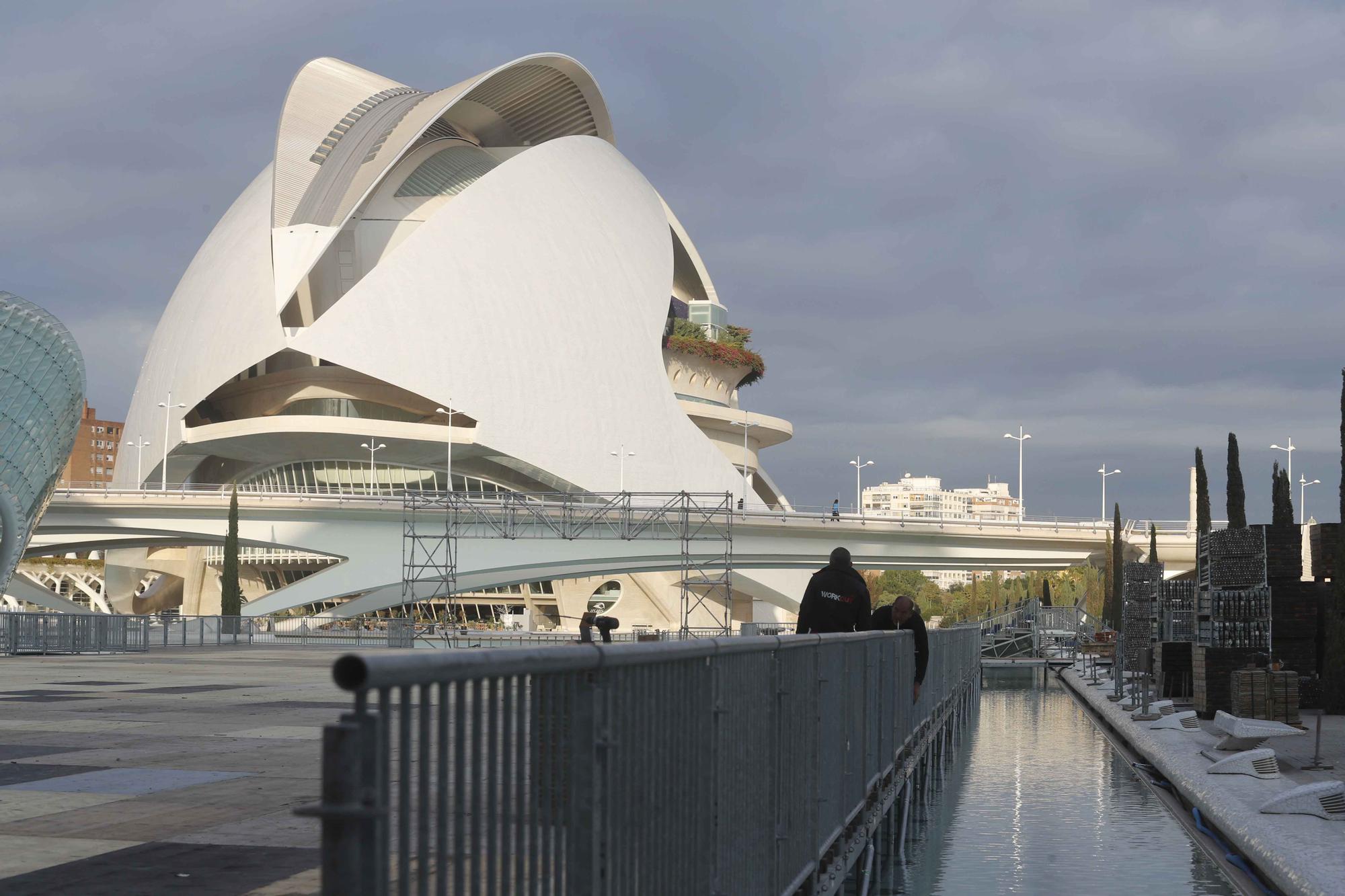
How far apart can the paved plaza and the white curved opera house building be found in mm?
52926

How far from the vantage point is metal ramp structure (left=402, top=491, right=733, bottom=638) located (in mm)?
47250

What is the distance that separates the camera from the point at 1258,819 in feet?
29.2

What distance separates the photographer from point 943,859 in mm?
9258

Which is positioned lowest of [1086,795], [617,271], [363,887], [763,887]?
[1086,795]

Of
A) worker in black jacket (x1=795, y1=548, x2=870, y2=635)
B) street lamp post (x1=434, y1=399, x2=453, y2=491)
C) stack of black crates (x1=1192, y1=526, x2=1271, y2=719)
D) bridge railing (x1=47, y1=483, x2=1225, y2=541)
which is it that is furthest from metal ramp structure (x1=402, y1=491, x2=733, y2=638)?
worker in black jacket (x1=795, y1=548, x2=870, y2=635)

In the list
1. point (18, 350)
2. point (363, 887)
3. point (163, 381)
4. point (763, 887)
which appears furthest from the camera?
point (163, 381)

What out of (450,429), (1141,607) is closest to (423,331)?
(450,429)

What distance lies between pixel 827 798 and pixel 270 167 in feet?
295

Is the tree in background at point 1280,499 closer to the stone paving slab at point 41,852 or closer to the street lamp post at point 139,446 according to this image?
the stone paving slab at point 41,852

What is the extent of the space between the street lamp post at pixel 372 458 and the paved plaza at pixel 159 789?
4941 centimetres

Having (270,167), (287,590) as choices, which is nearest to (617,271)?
(270,167)

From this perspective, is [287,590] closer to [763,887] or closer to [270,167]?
[270,167]

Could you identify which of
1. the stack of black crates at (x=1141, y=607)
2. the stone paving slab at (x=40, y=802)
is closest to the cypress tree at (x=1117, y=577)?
the stack of black crates at (x=1141, y=607)

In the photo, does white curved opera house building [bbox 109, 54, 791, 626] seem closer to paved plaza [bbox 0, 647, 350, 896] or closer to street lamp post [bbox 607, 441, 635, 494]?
street lamp post [bbox 607, 441, 635, 494]
